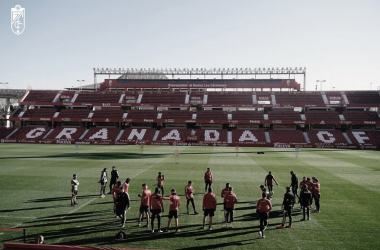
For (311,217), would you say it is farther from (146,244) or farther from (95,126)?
(95,126)

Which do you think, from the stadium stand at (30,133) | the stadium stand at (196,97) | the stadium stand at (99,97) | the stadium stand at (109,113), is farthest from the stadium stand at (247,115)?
the stadium stand at (30,133)

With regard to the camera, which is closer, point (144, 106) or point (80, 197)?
point (80, 197)

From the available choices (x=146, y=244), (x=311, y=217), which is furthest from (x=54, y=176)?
(x=311, y=217)

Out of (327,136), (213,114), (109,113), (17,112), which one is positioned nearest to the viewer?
(327,136)

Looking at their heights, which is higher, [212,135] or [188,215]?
[212,135]

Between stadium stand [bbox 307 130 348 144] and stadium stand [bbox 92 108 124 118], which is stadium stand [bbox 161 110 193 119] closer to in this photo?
stadium stand [bbox 92 108 124 118]

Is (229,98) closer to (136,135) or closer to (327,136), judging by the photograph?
(327,136)

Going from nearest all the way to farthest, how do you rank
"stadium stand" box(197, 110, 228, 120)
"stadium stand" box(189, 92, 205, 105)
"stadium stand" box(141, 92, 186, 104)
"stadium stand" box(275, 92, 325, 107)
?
"stadium stand" box(197, 110, 228, 120) < "stadium stand" box(275, 92, 325, 107) < "stadium stand" box(141, 92, 186, 104) < "stadium stand" box(189, 92, 205, 105)

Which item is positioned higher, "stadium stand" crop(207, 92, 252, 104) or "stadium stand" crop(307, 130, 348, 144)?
"stadium stand" crop(207, 92, 252, 104)

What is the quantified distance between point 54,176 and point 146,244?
15276 millimetres

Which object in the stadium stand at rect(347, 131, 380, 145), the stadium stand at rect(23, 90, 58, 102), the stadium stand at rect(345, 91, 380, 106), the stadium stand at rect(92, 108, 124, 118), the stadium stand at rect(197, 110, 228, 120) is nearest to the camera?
the stadium stand at rect(347, 131, 380, 145)

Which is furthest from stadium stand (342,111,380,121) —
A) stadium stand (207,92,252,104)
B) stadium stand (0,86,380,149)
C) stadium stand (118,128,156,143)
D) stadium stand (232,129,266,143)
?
stadium stand (118,128,156,143)

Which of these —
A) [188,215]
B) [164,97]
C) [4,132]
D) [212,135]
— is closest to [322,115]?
[212,135]

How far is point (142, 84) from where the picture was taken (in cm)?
7650
